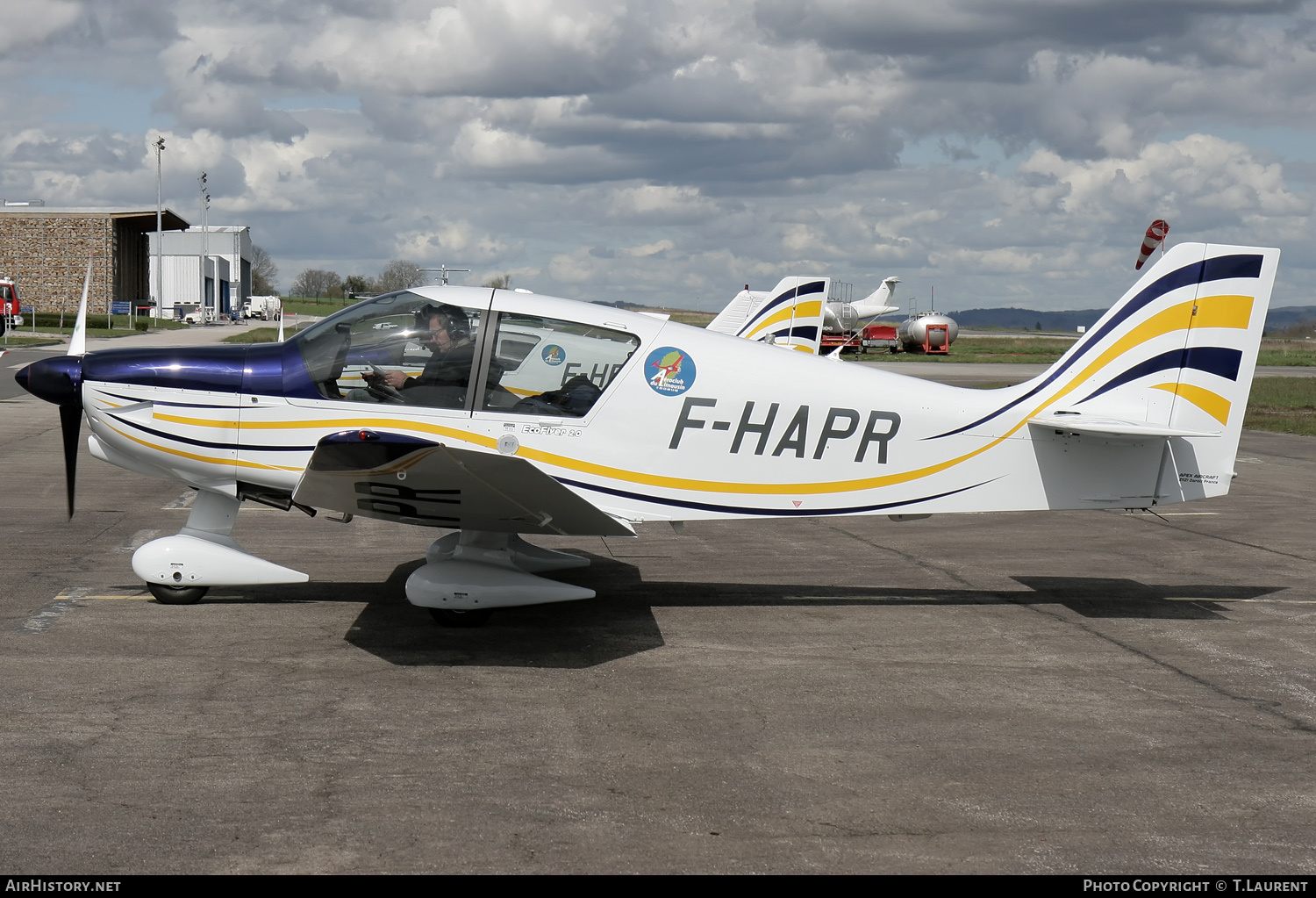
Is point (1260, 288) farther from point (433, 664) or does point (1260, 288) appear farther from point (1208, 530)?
point (433, 664)

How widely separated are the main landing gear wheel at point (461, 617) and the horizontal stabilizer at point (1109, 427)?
3.98 metres

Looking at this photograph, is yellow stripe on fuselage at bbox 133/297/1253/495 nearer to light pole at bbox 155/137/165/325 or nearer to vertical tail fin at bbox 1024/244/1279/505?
vertical tail fin at bbox 1024/244/1279/505

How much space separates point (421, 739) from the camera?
17.1ft

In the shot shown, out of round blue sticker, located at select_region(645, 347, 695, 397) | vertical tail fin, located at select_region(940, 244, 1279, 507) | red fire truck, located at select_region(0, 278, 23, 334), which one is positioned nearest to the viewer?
round blue sticker, located at select_region(645, 347, 695, 397)

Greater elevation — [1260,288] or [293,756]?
[1260,288]

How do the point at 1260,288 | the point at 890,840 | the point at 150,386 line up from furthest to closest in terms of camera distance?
the point at 1260,288, the point at 150,386, the point at 890,840

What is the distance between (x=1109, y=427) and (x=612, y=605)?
11.9 feet

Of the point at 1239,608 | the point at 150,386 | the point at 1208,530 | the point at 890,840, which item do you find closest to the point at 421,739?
the point at 890,840

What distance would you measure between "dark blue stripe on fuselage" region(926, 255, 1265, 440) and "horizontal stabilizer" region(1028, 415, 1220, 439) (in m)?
0.29

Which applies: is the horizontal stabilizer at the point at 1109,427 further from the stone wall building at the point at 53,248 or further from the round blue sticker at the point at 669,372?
the stone wall building at the point at 53,248

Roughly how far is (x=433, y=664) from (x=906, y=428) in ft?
11.4

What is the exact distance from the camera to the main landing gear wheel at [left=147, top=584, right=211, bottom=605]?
24.8 feet

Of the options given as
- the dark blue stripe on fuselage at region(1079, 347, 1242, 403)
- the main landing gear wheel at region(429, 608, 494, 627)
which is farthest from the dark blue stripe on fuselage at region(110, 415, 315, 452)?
the dark blue stripe on fuselage at region(1079, 347, 1242, 403)

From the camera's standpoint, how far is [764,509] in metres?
7.55
